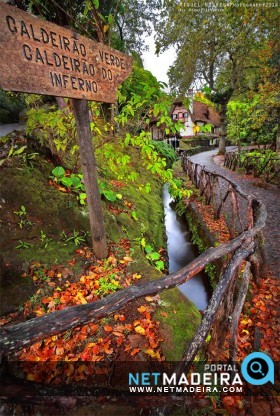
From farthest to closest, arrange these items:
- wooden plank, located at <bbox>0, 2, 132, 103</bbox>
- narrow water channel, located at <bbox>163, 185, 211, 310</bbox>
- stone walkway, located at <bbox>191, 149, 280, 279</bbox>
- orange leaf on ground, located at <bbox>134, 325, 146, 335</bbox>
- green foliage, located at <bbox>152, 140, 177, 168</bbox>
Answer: green foliage, located at <bbox>152, 140, 177, 168</bbox> → narrow water channel, located at <bbox>163, 185, 211, 310</bbox> → stone walkway, located at <bbox>191, 149, 280, 279</bbox> → orange leaf on ground, located at <bbox>134, 325, 146, 335</bbox> → wooden plank, located at <bbox>0, 2, 132, 103</bbox>

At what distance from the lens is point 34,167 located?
14.8 ft

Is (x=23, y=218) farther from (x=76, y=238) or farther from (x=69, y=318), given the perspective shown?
(x=69, y=318)

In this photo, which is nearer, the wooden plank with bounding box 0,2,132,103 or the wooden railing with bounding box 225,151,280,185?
the wooden plank with bounding box 0,2,132,103

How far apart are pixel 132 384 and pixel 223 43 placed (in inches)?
871

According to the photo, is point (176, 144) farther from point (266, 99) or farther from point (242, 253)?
point (242, 253)

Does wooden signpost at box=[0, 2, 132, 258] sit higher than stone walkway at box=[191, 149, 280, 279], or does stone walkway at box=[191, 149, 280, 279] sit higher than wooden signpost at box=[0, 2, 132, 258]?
wooden signpost at box=[0, 2, 132, 258]

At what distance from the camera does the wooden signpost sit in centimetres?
169

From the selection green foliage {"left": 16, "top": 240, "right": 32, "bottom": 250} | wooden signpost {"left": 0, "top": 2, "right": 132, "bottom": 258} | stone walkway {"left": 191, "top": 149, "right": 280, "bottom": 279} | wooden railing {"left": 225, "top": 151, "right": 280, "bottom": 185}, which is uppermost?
wooden signpost {"left": 0, "top": 2, "right": 132, "bottom": 258}

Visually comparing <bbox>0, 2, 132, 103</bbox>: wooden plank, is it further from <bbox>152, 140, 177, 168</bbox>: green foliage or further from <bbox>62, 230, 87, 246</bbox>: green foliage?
<bbox>152, 140, 177, 168</bbox>: green foliage

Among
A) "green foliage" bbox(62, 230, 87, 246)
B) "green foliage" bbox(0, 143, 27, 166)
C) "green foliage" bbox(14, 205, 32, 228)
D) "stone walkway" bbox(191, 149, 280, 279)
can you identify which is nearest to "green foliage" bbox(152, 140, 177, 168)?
"stone walkway" bbox(191, 149, 280, 279)

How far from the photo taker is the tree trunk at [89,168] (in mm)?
2695

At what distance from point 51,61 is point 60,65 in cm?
10

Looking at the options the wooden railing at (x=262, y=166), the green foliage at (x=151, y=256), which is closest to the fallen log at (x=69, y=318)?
the green foliage at (x=151, y=256)

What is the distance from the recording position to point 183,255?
24.3 ft
